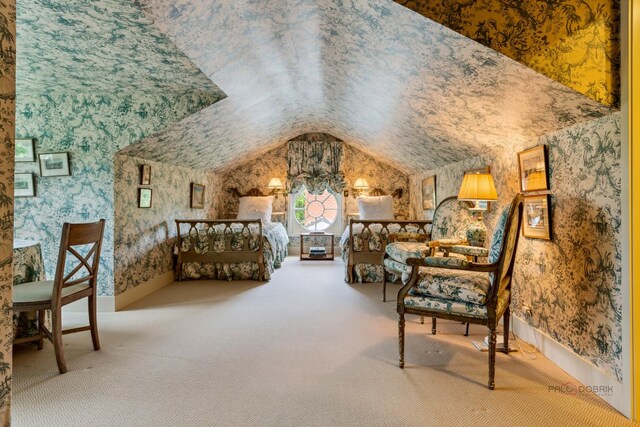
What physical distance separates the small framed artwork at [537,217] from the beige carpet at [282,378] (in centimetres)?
90

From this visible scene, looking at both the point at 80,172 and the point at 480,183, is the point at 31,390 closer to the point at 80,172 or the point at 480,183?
the point at 80,172

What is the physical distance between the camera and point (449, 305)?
6.68ft

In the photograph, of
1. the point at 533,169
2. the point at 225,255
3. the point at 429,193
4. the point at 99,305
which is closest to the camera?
the point at 533,169

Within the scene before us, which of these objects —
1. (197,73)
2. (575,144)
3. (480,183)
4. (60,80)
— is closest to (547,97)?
(575,144)

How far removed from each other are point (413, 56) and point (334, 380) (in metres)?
2.32

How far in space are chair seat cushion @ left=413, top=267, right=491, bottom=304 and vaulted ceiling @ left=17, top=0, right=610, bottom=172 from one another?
3.85 feet

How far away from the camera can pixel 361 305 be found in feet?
11.5

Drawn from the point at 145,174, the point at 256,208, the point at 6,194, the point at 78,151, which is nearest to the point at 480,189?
the point at 6,194

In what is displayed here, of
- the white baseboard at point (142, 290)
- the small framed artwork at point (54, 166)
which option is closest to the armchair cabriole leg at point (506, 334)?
the white baseboard at point (142, 290)

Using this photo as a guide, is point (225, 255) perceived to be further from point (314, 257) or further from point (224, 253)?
point (314, 257)

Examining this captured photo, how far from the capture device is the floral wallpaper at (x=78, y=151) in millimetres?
3363

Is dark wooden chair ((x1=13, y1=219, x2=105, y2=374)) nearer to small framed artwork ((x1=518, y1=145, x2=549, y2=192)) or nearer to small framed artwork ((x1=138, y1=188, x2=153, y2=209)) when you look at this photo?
small framed artwork ((x1=138, y1=188, x2=153, y2=209))

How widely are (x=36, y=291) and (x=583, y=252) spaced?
11.6 feet

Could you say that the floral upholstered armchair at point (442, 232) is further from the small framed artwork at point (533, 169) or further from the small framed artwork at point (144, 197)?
the small framed artwork at point (144, 197)
